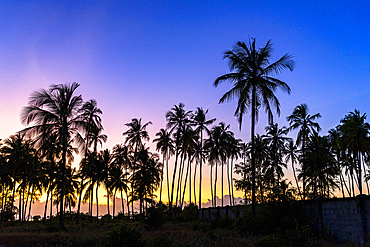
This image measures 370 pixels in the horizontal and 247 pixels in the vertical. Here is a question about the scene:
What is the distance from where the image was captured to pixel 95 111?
3091 cm

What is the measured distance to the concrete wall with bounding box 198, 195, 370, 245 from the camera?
13.4 m

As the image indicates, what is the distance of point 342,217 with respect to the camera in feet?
48.7

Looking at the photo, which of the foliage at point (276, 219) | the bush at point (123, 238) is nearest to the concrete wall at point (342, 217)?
the foliage at point (276, 219)

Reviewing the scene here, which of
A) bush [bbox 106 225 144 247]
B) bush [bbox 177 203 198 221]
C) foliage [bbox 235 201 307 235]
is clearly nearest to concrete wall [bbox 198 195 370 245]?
foliage [bbox 235 201 307 235]

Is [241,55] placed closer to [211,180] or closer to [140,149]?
[140,149]

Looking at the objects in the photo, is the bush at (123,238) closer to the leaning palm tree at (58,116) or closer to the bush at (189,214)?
the leaning palm tree at (58,116)

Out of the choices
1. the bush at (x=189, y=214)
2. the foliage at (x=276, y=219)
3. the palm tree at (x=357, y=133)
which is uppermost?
the palm tree at (x=357, y=133)

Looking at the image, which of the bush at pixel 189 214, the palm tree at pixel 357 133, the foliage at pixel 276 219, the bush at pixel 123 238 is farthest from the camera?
the bush at pixel 189 214

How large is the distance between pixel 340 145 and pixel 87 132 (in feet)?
89.5

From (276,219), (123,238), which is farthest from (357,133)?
(123,238)

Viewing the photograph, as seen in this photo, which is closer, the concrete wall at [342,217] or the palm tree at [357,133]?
the concrete wall at [342,217]

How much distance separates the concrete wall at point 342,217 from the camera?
13.4 m

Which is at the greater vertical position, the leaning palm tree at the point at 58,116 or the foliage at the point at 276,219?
the leaning palm tree at the point at 58,116

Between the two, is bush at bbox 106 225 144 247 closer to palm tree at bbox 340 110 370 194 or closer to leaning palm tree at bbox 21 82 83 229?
leaning palm tree at bbox 21 82 83 229
